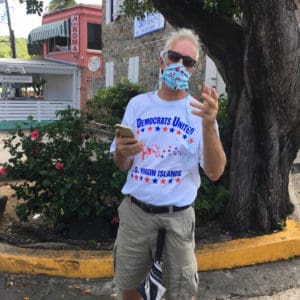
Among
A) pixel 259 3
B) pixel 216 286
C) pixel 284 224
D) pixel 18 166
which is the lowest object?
pixel 216 286

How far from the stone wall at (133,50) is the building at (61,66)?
3553mm

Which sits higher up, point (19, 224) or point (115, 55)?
point (115, 55)

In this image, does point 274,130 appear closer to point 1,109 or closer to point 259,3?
point 259,3

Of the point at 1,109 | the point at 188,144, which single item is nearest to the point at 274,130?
the point at 188,144

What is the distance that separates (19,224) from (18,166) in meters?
0.71

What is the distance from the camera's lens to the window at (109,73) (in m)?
17.9

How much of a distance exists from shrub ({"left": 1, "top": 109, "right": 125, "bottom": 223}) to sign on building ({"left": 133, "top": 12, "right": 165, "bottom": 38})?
28.8 feet

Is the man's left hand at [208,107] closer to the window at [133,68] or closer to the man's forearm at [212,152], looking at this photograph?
the man's forearm at [212,152]

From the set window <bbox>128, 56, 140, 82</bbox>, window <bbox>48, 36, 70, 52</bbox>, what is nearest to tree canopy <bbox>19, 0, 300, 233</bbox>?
window <bbox>128, 56, 140, 82</bbox>

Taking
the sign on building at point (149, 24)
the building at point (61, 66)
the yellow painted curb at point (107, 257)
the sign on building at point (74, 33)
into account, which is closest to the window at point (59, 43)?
the building at point (61, 66)

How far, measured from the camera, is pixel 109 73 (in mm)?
18141

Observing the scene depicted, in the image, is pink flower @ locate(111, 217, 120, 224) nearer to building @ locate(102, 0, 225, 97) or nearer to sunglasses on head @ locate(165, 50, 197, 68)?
sunglasses on head @ locate(165, 50, 197, 68)

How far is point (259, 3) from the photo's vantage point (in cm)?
353

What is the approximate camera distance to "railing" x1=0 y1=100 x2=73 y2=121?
66.6 feet
